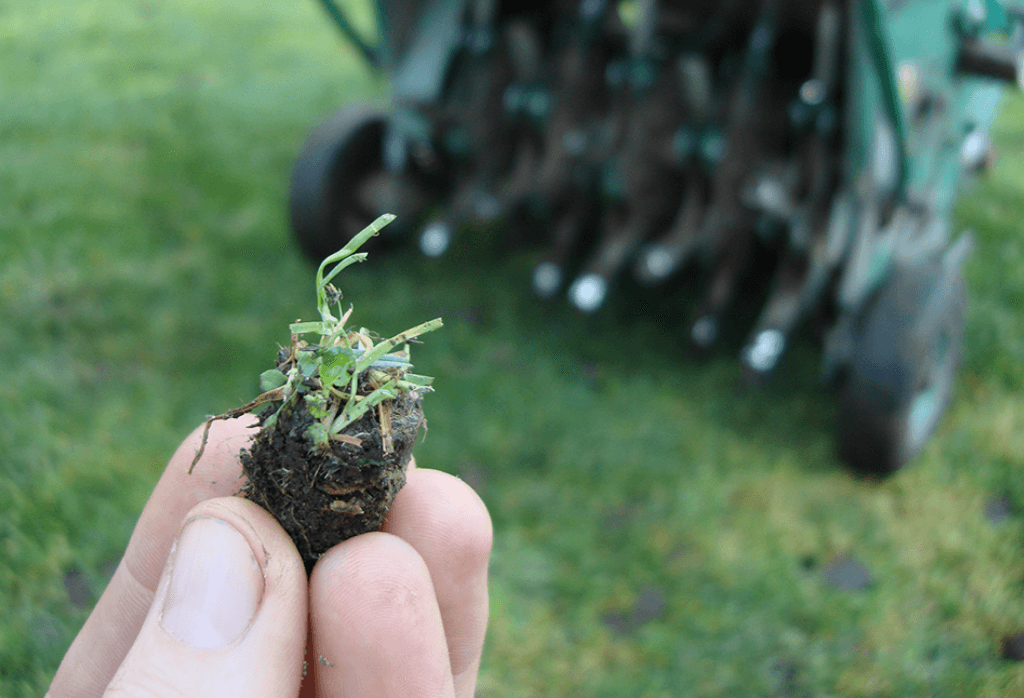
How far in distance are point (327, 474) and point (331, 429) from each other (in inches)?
2.9

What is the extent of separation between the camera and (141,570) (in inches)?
51.3

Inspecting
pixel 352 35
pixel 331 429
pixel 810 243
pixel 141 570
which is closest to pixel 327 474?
pixel 331 429

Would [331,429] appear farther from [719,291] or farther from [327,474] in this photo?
[719,291]

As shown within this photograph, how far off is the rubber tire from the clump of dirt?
283 centimetres

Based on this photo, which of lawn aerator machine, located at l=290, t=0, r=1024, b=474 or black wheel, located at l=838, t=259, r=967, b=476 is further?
lawn aerator machine, located at l=290, t=0, r=1024, b=474

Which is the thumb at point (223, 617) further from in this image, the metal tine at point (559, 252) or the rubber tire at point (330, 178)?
the rubber tire at point (330, 178)

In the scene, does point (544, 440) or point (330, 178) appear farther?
point (330, 178)

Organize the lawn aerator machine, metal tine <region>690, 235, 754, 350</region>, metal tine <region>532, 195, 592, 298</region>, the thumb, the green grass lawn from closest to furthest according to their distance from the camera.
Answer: the thumb, the green grass lawn, the lawn aerator machine, metal tine <region>690, 235, 754, 350</region>, metal tine <region>532, 195, 592, 298</region>

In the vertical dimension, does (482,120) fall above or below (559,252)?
above

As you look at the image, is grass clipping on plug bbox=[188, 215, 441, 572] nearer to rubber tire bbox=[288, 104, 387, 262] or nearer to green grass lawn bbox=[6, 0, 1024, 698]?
green grass lawn bbox=[6, 0, 1024, 698]

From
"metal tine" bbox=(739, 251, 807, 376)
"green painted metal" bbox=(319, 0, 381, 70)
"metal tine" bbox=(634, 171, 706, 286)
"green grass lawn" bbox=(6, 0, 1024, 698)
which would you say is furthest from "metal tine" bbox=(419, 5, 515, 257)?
"metal tine" bbox=(739, 251, 807, 376)

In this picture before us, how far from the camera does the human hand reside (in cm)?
101

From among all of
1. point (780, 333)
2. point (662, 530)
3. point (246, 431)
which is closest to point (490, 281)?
point (780, 333)

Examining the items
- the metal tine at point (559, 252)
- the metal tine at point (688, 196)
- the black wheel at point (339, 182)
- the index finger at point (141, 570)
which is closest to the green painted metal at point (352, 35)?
the black wheel at point (339, 182)
